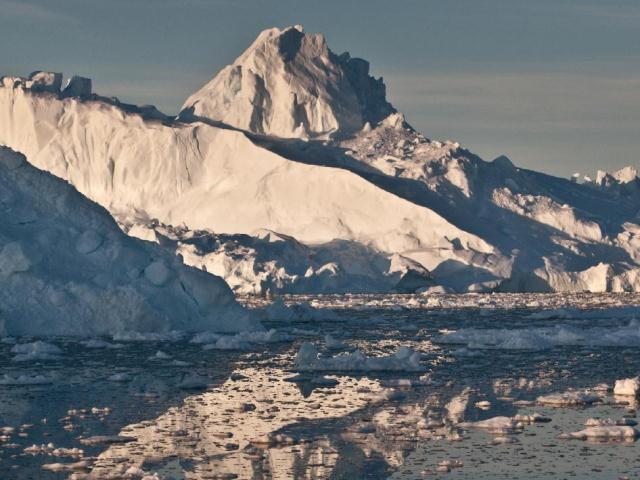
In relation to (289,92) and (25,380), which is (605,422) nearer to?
(25,380)

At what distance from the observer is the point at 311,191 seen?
262 ft

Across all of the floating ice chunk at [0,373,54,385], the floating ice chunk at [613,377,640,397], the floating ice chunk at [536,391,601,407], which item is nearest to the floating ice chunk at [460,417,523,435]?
the floating ice chunk at [536,391,601,407]

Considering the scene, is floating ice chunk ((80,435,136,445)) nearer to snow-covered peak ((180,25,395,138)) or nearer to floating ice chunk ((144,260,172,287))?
floating ice chunk ((144,260,172,287))

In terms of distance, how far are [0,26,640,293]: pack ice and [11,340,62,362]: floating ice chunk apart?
123 feet

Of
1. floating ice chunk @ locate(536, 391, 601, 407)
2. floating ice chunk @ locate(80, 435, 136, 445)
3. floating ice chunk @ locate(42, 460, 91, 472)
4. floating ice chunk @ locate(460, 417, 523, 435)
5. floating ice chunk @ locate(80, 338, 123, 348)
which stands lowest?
floating ice chunk @ locate(42, 460, 91, 472)

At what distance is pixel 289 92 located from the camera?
87.3 m

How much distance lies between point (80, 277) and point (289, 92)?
54.7 meters

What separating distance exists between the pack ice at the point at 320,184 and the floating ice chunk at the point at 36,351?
37.6m

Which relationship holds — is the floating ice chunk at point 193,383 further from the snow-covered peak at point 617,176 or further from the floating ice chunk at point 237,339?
the snow-covered peak at point 617,176

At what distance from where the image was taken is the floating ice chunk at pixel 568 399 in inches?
793

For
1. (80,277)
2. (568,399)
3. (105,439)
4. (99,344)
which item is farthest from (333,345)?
(105,439)

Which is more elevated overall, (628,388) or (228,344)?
(228,344)

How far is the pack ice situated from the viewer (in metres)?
70.9

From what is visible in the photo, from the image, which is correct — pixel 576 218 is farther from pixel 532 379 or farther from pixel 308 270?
pixel 532 379
